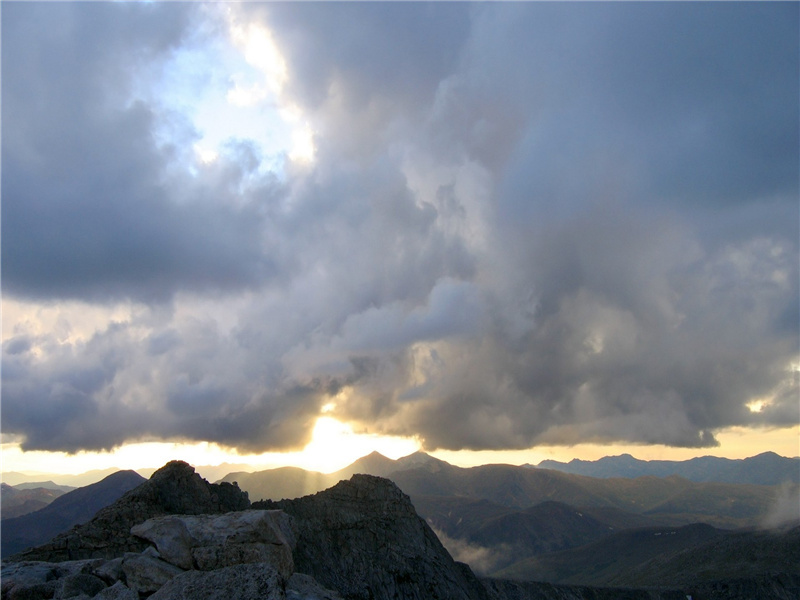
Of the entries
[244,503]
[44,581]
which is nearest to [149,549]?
[44,581]

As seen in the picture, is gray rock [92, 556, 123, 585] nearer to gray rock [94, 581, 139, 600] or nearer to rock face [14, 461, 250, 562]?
gray rock [94, 581, 139, 600]

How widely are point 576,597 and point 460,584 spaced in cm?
10248

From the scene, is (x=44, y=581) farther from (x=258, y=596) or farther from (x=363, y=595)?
(x=363, y=595)

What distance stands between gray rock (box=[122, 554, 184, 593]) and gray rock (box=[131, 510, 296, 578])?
155 centimetres

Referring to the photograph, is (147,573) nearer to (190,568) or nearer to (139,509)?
(190,568)

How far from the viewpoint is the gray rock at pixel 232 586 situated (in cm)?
2520

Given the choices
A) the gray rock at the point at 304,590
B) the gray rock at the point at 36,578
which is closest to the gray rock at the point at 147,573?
the gray rock at the point at 36,578

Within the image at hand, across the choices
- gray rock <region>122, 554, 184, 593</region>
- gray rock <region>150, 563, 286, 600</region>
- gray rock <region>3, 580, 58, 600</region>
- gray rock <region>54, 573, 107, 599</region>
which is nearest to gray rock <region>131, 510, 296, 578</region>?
gray rock <region>122, 554, 184, 593</region>

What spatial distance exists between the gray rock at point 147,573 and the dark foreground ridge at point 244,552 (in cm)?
7

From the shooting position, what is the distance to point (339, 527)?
109 m

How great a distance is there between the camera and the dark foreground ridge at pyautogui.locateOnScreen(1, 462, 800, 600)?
32.2 meters

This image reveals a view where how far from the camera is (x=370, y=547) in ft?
355

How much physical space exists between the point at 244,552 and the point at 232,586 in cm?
873

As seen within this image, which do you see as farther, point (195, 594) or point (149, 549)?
point (149, 549)
